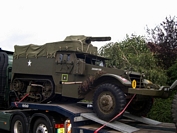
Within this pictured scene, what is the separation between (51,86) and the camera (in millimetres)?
9039

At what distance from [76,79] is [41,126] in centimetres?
176

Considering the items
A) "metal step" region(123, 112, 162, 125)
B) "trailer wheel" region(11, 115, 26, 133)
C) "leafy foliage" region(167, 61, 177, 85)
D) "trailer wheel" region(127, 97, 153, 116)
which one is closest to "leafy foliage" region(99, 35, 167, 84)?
"leafy foliage" region(167, 61, 177, 85)

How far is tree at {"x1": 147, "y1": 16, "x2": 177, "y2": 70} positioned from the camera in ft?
45.5

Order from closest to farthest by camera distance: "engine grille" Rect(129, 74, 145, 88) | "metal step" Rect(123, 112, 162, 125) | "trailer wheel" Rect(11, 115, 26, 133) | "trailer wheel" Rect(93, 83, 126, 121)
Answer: "trailer wheel" Rect(93, 83, 126, 121), "engine grille" Rect(129, 74, 145, 88), "metal step" Rect(123, 112, 162, 125), "trailer wheel" Rect(11, 115, 26, 133)

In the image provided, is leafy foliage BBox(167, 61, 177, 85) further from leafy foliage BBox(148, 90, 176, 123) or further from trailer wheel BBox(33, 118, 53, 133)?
trailer wheel BBox(33, 118, 53, 133)

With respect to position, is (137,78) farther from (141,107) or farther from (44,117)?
(44,117)

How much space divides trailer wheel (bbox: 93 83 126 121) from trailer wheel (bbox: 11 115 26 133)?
256 centimetres

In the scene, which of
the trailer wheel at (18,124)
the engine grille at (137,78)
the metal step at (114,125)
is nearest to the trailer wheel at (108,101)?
the metal step at (114,125)

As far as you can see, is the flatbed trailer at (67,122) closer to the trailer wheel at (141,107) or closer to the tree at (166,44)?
the trailer wheel at (141,107)

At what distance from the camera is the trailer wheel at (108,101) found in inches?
271

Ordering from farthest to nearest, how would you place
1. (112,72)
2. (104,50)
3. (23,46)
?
(104,50)
(23,46)
(112,72)

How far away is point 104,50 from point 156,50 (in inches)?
111

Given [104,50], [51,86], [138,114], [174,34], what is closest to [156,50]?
[174,34]

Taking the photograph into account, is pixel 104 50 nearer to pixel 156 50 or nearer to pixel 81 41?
pixel 156 50
